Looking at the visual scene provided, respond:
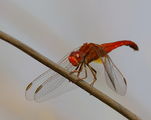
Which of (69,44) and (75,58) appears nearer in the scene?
(75,58)

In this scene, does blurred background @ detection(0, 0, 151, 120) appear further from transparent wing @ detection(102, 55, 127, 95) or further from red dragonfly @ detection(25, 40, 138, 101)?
transparent wing @ detection(102, 55, 127, 95)

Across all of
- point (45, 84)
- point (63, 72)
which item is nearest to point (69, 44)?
point (45, 84)

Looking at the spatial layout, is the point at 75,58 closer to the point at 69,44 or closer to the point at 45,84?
the point at 45,84

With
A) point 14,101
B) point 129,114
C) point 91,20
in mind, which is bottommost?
point 129,114

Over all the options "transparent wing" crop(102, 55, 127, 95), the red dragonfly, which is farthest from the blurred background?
"transparent wing" crop(102, 55, 127, 95)

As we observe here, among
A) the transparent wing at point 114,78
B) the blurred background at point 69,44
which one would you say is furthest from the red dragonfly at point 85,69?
the blurred background at point 69,44

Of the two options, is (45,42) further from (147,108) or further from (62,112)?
(147,108)

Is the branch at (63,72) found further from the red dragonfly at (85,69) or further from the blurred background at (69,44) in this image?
the blurred background at (69,44)

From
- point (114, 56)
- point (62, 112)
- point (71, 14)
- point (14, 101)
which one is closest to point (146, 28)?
point (114, 56)
